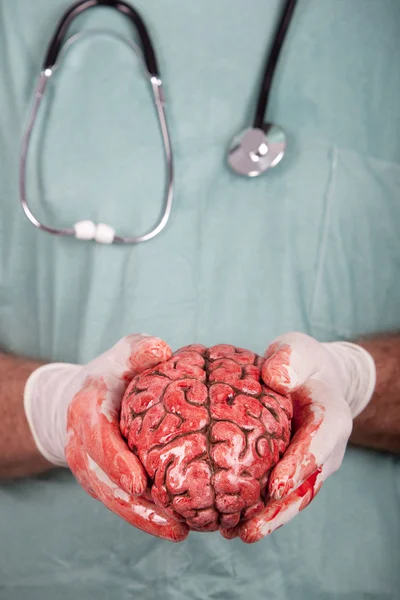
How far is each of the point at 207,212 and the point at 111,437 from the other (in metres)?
0.33

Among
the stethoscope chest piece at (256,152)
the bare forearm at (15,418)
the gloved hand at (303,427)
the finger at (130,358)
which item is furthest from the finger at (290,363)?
the bare forearm at (15,418)

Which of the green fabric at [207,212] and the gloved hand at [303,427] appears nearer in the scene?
the gloved hand at [303,427]

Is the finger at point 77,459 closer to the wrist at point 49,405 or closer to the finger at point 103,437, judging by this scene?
the finger at point 103,437

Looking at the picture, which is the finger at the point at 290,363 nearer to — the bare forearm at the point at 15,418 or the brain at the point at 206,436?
the brain at the point at 206,436

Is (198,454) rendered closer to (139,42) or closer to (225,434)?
(225,434)

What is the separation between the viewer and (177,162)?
759mm

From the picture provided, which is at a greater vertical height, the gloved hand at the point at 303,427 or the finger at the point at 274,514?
the gloved hand at the point at 303,427

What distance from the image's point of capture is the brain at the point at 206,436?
491 millimetres

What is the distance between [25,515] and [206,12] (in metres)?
0.70

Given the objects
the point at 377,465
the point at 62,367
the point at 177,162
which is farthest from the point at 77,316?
the point at 377,465

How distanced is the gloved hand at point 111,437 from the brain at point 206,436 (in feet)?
0.05

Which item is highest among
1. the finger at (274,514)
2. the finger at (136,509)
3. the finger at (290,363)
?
the finger at (290,363)

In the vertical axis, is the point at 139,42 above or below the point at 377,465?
above

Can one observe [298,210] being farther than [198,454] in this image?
Yes
